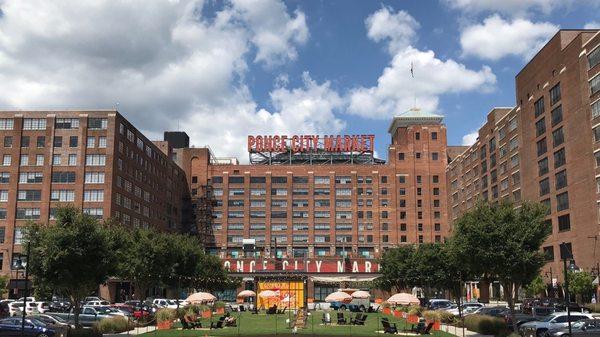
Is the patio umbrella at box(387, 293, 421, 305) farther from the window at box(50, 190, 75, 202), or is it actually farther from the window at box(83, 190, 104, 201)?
the window at box(50, 190, 75, 202)

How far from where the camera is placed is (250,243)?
498ft

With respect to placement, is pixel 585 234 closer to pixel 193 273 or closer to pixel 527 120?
pixel 527 120

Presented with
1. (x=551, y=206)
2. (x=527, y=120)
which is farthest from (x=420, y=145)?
(x=551, y=206)

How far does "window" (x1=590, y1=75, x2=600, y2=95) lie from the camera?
7269cm

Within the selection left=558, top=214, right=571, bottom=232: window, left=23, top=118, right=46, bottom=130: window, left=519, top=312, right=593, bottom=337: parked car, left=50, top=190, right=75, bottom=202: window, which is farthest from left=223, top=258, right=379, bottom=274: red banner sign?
left=519, top=312, right=593, bottom=337: parked car

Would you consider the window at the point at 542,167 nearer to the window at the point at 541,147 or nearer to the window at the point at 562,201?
the window at the point at 541,147

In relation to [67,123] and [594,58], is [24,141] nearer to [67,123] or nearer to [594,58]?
[67,123]

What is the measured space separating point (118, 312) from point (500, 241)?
34.8 m

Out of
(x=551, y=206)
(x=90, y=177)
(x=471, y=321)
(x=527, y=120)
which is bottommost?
(x=471, y=321)

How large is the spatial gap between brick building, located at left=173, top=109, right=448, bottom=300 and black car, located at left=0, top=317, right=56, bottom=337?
373 feet

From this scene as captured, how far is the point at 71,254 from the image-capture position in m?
39.8

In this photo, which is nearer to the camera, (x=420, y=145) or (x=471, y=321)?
(x=471, y=321)

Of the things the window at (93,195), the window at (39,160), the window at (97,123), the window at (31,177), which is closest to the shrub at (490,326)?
the window at (93,195)

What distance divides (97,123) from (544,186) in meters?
71.4
